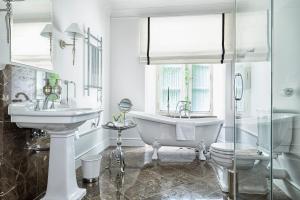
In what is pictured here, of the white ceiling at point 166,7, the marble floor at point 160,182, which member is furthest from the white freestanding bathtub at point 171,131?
the white ceiling at point 166,7

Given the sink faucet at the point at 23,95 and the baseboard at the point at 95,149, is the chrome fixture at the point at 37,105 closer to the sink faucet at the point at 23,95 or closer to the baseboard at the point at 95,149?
the sink faucet at the point at 23,95

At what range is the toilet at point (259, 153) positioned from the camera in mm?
1931

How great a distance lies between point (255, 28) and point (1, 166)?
2518 mm

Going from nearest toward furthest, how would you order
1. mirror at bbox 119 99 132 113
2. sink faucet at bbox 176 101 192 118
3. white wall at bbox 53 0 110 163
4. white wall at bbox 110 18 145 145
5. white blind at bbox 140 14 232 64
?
white wall at bbox 53 0 110 163 → mirror at bbox 119 99 132 113 → white blind at bbox 140 14 232 64 → white wall at bbox 110 18 145 145 → sink faucet at bbox 176 101 192 118

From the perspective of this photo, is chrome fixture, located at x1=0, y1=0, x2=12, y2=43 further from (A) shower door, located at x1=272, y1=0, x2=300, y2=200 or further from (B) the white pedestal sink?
(A) shower door, located at x1=272, y1=0, x2=300, y2=200

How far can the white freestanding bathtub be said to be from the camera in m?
3.54

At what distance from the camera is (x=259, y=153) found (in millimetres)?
2012

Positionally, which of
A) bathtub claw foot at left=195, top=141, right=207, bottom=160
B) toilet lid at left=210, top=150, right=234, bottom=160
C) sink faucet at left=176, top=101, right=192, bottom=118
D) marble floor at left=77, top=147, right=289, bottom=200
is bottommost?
marble floor at left=77, top=147, right=289, bottom=200

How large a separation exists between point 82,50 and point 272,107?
254cm

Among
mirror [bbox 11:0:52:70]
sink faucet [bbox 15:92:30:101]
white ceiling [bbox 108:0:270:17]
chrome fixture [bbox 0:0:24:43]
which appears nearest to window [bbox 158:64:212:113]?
white ceiling [bbox 108:0:270:17]

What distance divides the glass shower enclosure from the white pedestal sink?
4.98 ft

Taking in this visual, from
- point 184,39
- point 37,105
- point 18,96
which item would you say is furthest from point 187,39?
point 18,96

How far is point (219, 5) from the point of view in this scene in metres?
4.28

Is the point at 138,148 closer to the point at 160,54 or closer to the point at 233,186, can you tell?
the point at 160,54
